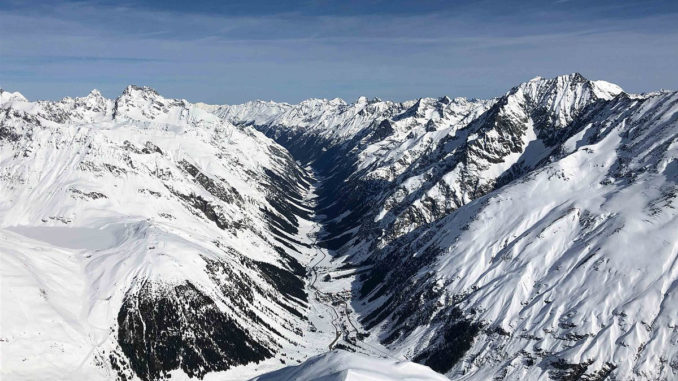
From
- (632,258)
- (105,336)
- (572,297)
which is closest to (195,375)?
(105,336)

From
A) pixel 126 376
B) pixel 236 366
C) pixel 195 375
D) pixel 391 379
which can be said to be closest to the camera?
pixel 391 379

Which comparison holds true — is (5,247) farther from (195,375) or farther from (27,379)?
(195,375)

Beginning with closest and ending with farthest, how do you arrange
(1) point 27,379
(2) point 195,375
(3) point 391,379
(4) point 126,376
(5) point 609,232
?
(3) point 391,379
(1) point 27,379
(4) point 126,376
(2) point 195,375
(5) point 609,232

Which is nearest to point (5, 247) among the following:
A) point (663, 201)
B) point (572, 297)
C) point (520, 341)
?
point (520, 341)

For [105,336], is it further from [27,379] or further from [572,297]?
[572,297]

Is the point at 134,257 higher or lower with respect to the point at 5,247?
lower

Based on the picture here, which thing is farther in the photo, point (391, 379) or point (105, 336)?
point (105, 336)

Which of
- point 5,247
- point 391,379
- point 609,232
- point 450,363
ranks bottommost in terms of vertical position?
point 450,363
